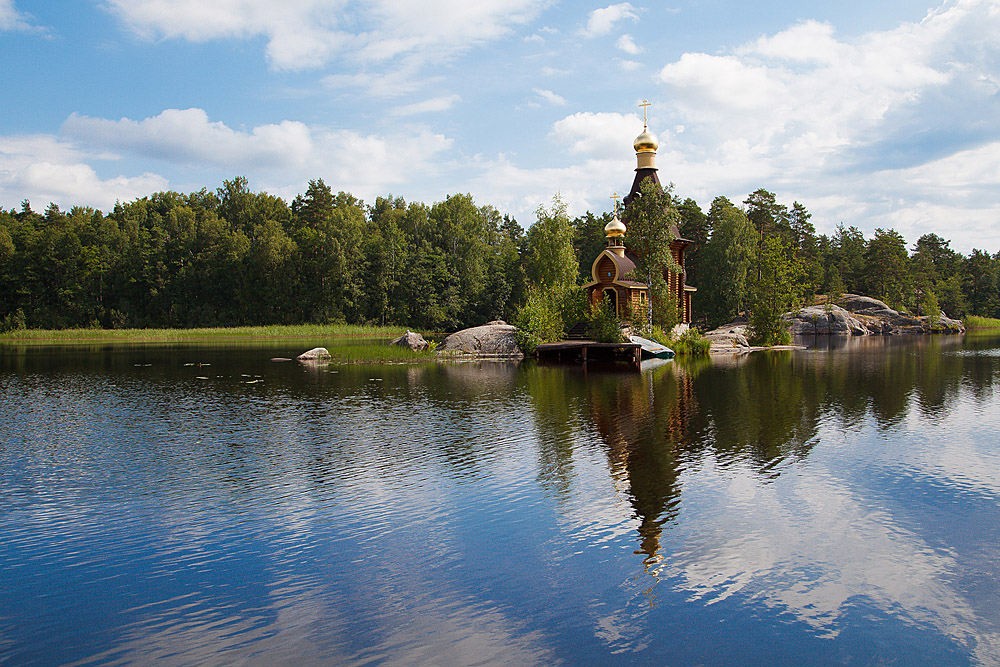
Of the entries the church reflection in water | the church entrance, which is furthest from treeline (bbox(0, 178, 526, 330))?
the church reflection in water

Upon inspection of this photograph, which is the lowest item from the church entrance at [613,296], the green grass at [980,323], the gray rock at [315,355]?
the green grass at [980,323]

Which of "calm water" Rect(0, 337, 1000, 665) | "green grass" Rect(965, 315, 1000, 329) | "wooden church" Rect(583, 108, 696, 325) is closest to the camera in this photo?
"calm water" Rect(0, 337, 1000, 665)

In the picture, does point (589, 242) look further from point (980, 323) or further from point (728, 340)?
point (980, 323)

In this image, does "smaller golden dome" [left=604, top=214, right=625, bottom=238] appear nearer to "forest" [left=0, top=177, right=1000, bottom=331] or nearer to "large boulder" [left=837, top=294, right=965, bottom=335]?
"forest" [left=0, top=177, right=1000, bottom=331]

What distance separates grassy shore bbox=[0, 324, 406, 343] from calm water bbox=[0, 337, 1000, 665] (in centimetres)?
5011

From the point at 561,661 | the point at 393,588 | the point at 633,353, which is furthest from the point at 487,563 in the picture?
the point at 633,353

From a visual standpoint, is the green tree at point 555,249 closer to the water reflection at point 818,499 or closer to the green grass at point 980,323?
the water reflection at point 818,499

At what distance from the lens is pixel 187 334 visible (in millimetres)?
69562

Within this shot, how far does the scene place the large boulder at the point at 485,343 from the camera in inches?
→ 1693

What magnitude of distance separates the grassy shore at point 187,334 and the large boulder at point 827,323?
143 feet

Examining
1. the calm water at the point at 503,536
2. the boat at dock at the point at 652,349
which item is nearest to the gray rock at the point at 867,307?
the boat at dock at the point at 652,349

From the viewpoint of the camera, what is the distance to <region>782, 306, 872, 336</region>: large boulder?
7262 centimetres

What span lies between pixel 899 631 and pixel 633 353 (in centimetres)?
3275

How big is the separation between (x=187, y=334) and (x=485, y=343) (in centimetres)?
4059
